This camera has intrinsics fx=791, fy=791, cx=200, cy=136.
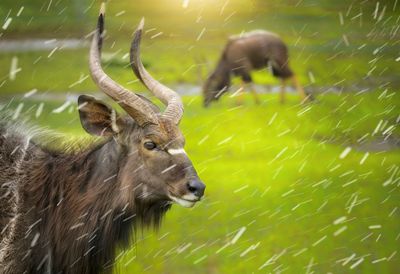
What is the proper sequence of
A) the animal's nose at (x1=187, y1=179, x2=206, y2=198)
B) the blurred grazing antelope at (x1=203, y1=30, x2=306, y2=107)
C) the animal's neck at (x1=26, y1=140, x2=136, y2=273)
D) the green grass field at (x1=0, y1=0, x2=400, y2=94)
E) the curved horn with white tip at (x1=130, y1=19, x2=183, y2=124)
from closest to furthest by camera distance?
the animal's nose at (x1=187, y1=179, x2=206, y2=198), the animal's neck at (x1=26, y1=140, x2=136, y2=273), the curved horn with white tip at (x1=130, y1=19, x2=183, y2=124), the blurred grazing antelope at (x1=203, y1=30, x2=306, y2=107), the green grass field at (x1=0, y1=0, x2=400, y2=94)

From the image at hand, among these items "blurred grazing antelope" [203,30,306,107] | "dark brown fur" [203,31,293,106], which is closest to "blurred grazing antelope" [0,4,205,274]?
"blurred grazing antelope" [203,30,306,107]

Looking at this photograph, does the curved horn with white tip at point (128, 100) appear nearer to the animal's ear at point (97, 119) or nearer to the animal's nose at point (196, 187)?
the animal's ear at point (97, 119)

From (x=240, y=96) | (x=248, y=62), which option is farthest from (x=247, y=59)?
(x=240, y=96)

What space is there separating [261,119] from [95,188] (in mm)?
10350

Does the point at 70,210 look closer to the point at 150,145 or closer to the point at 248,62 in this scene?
the point at 150,145

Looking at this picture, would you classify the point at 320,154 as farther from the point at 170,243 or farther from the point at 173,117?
the point at 173,117

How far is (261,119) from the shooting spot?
1550 cm

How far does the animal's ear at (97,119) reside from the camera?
5282mm

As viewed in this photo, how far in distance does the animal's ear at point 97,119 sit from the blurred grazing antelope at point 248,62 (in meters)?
11.5

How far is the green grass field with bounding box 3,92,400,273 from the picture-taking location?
8.00 meters

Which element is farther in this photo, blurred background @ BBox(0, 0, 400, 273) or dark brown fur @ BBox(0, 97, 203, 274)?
blurred background @ BBox(0, 0, 400, 273)

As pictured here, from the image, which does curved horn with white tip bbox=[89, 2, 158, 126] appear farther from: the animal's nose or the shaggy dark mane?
the animal's nose

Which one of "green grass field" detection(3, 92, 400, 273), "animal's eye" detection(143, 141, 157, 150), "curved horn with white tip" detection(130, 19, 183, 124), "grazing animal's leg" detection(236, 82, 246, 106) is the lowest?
"grazing animal's leg" detection(236, 82, 246, 106)

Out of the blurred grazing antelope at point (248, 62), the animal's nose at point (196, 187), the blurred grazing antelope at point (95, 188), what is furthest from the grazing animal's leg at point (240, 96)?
the animal's nose at point (196, 187)
